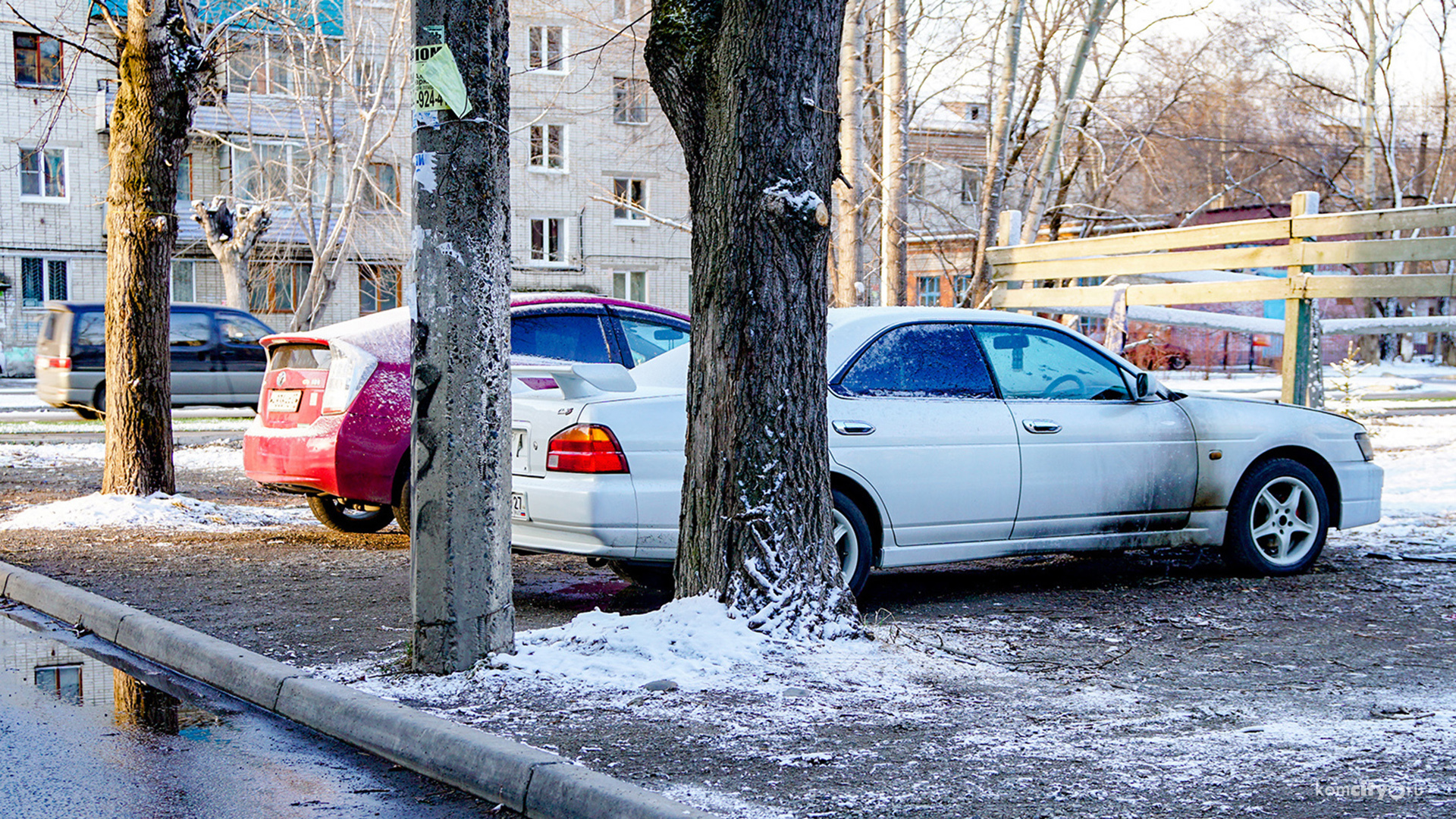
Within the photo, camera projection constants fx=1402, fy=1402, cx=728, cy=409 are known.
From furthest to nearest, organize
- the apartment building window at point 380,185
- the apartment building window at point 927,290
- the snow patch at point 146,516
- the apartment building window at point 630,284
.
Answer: the apartment building window at point 927,290, the apartment building window at point 630,284, the apartment building window at point 380,185, the snow patch at point 146,516

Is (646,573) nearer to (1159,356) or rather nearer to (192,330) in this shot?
(192,330)

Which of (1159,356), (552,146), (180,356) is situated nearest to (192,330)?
(180,356)

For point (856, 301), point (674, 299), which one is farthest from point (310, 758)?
point (674, 299)

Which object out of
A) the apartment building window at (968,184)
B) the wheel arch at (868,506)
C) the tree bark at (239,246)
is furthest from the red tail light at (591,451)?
the tree bark at (239,246)

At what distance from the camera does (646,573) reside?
305 inches

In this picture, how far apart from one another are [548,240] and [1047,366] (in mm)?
38575

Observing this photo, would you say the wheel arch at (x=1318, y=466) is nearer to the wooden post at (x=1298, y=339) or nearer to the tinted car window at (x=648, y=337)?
the wooden post at (x=1298, y=339)

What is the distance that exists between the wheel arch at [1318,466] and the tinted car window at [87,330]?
17.9 m

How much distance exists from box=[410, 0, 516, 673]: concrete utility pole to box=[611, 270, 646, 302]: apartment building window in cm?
4079

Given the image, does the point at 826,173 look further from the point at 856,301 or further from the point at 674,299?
the point at 674,299

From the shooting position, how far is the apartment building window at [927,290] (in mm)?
53438

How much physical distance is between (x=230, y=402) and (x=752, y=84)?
1937 cm

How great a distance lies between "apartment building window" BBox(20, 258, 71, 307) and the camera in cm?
4031

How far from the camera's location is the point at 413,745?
4.75m
